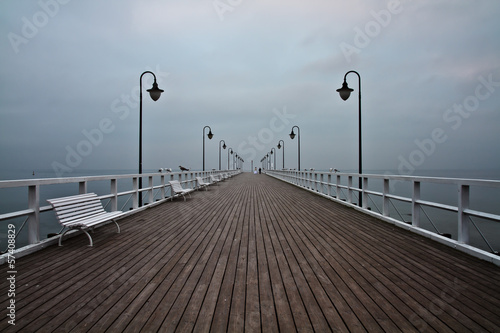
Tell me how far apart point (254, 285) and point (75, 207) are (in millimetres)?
3343

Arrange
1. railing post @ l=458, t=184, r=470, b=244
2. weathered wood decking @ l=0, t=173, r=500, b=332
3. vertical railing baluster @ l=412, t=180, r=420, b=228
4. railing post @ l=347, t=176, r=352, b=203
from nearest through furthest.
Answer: weathered wood decking @ l=0, t=173, r=500, b=332 → railing post @ l=458, t=184, r=470, b=244 → vertical railing baluster @ l=412, t=180, r=420, b=228 → railing post @ l=347, t=176, r=352, b=203

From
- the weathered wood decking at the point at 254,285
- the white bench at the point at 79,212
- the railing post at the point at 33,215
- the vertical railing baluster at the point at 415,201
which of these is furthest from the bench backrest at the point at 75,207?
the vertical railing baluster at the point at 415,201

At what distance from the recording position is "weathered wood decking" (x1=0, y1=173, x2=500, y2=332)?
2.20 m

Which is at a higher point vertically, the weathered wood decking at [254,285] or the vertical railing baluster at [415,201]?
the vertical railing baluster at [415,201]

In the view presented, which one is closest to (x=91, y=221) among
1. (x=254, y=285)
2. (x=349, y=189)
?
(x=254, y=285)

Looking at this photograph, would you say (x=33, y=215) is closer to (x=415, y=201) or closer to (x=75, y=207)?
(x=75, y=207)

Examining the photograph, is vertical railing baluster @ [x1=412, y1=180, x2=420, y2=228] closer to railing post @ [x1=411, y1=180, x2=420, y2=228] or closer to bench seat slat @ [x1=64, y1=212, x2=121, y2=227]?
railing post @ [x1=411, y1=180, x2=420, y2=228]

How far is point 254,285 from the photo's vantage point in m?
2.84

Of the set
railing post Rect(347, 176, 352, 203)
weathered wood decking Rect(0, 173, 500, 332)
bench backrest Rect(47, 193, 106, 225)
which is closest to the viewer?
weathered wood decking Rect(0, 173, 500, 332)

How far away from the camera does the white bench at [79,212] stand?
4180 millimetres

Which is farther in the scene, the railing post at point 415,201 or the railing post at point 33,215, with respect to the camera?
the railing post at point 415,201

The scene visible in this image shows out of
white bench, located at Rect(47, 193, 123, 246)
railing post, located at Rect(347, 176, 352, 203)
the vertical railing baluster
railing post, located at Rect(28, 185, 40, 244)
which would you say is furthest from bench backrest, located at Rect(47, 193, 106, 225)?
railing post, located at Rect(347, 176, 352, 203)

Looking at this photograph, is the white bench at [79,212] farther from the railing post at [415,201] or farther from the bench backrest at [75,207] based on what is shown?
the railing post at [415,201]

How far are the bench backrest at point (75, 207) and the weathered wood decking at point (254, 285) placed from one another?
0.42m
